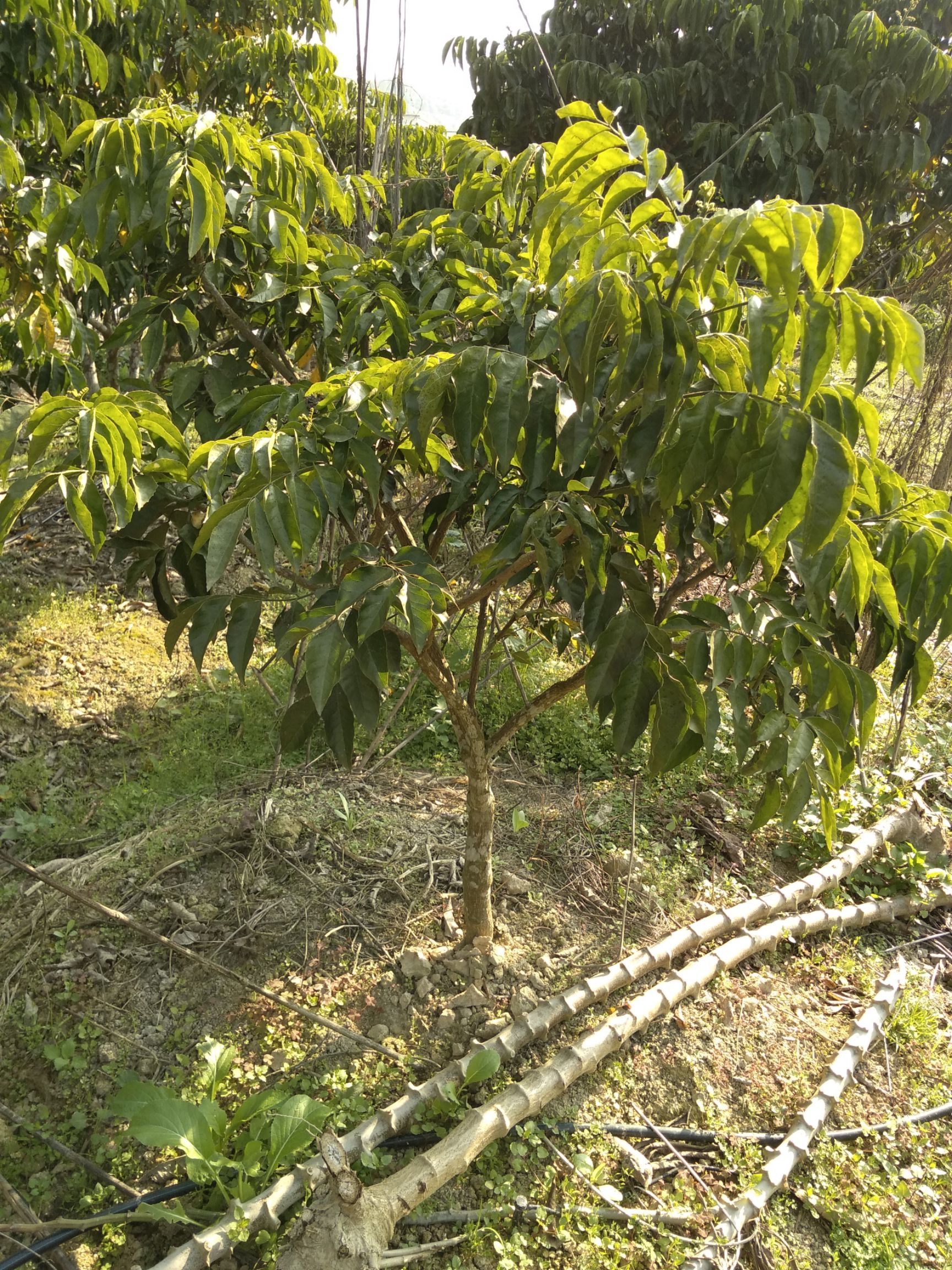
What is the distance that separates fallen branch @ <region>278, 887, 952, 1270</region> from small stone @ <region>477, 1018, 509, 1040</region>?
0.18 meters

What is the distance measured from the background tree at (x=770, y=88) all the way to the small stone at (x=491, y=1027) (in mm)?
3352

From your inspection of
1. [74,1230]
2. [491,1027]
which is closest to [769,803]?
[491,1027]

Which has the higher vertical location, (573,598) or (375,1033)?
(573,598)

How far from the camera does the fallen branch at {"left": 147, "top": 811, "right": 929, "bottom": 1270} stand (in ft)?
5.01

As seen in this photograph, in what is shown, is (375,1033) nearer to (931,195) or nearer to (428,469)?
(428,469)

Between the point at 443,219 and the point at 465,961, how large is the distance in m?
1.77

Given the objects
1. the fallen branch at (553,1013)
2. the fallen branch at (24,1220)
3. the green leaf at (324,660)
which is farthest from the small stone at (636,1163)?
the green leaf at (324,660)

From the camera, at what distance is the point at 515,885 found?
2.52 m

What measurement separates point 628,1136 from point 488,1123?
39 cm

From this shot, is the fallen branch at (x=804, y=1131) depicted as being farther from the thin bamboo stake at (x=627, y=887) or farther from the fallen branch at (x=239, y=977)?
the fallen branch at (x=239, y=977)

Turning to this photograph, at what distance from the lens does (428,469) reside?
4.97 ft

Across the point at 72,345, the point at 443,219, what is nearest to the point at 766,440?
the point at 443,219

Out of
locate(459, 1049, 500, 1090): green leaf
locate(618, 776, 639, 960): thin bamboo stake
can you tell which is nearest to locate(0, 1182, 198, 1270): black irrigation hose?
locate(459, 1049, 500, 1090): green leaf

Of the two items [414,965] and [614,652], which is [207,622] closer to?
[614,652]
